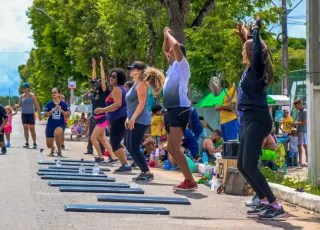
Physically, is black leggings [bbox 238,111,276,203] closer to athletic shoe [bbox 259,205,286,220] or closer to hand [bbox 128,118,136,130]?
Answer: athletic shoe [bbox 259,205,286,220]

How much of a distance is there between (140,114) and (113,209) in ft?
12.6

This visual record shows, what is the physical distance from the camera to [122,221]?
23.8ft

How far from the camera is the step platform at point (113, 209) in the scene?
25.4 feet

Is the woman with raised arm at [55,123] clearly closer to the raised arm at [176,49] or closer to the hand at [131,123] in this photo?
the hand at [131,123]

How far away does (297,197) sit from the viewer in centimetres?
902

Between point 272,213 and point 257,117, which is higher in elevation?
point 257,117

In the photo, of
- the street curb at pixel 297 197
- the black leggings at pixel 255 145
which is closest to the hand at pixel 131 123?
the street curb at pixel 297 197

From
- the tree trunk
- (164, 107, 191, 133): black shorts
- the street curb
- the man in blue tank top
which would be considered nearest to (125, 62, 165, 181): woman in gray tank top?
the man in blue tank top

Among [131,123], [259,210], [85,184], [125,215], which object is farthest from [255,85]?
[131,123]

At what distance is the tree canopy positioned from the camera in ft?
51.4

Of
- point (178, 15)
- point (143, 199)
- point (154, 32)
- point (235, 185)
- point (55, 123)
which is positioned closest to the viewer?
point (143, 199)

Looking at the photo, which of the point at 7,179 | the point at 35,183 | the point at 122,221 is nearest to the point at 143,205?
the point at 122,221

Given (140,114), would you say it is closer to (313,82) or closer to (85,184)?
(85,184)

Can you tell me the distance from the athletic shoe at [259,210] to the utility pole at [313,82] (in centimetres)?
233
